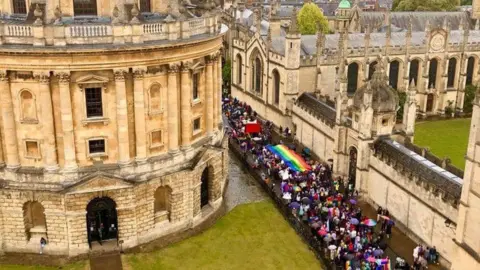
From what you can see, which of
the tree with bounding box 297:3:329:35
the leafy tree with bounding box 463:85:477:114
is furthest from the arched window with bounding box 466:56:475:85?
the tree with bounding box 297:3:329:35

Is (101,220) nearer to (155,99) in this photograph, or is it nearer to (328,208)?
(155,99)

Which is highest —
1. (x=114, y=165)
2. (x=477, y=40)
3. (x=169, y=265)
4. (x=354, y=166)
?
(x=477, y=40)

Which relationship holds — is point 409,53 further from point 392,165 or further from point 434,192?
point 434,192

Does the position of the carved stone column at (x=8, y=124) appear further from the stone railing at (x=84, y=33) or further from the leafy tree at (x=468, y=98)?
the leafy tree at (x=468, y=98)

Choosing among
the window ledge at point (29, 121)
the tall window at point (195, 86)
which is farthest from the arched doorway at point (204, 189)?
the window ledge at point (29, 121)

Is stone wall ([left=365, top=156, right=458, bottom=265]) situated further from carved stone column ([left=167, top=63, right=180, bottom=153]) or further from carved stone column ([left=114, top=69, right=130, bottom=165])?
carved stone column ([left=114, top=69, right=130, bottom=165])

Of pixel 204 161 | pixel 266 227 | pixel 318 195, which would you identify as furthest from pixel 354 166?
pixel 204 161
